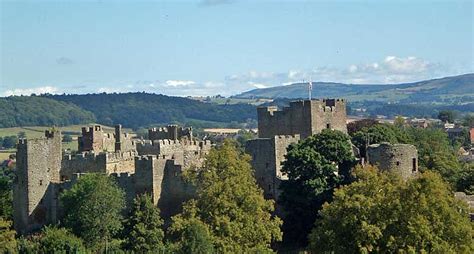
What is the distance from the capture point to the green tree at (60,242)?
142 feet

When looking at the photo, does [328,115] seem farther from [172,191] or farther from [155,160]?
[155,160]

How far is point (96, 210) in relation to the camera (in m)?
45.4

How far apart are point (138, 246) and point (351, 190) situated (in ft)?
34.9

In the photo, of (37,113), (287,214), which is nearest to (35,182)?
(287,214)

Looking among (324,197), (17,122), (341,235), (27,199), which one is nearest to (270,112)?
(324,197)

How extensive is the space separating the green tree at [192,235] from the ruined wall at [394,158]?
347 inches

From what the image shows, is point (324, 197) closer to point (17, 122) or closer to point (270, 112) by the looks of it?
point (270, 112)

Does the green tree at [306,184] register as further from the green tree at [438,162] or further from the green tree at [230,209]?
the green tree at [438,162]

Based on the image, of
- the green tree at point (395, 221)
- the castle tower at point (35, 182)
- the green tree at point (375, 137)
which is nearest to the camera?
the green tree at point (395, 221)

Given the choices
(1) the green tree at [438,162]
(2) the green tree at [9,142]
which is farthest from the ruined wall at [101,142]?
(2) the green tree at [9,142]

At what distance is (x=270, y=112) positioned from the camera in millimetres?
54219

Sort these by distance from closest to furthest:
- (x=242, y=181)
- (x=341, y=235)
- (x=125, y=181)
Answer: (x=341, y=235) → (x=242, y=181) → (x=125, y=181)

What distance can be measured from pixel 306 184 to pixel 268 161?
4.44 m

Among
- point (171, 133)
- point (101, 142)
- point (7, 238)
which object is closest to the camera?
point (7, 238)
